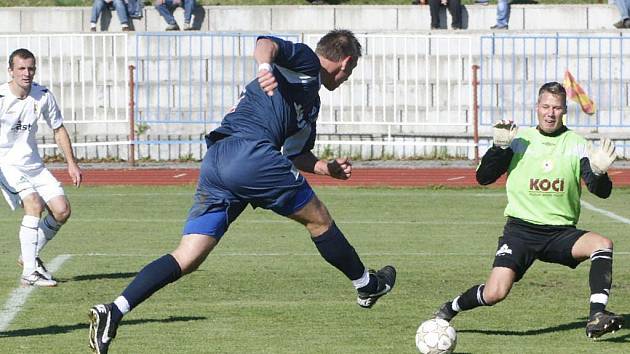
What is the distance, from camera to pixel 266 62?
730 centimetres

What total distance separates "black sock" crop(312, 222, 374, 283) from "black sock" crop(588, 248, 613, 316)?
1.45 metres

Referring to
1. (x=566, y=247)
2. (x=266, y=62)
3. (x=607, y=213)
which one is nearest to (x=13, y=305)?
(x=266, y=62)

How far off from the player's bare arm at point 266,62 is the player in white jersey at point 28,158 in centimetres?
381

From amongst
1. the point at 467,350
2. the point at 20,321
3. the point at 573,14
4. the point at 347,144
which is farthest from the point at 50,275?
the point at 573,14

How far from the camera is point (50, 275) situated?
34.7 feet

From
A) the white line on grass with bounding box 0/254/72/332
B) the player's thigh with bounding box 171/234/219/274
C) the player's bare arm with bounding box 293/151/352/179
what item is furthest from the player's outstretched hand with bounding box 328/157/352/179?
the white line on grass with bounding box 0/254/72/332

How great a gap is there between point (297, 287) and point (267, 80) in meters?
3.49

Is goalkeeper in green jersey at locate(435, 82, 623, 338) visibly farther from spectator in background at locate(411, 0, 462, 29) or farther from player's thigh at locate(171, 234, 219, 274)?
spectator in background at locate(411, 0, 462, 29)

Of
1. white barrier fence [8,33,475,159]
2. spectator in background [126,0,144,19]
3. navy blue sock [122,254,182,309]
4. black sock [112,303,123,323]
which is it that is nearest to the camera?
black sock [112,303,123,323]

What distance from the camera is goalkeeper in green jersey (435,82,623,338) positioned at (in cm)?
838

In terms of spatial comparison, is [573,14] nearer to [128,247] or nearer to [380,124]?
[380,124]

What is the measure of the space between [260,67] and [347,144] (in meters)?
15.1

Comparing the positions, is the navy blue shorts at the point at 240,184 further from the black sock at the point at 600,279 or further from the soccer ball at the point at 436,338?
the black sock at the point at 600,279

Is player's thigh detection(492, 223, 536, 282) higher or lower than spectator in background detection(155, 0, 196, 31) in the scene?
lower
